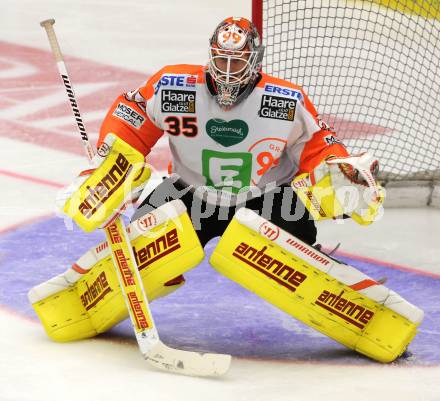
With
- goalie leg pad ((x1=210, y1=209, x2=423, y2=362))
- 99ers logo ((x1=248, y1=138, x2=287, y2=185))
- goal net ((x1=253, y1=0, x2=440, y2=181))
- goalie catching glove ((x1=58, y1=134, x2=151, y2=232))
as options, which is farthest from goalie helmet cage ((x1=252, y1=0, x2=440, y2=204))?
→ goalie leg pad ((x1=210, y1=209, x2=423, y2=362))

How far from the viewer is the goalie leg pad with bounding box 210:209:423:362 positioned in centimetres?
318

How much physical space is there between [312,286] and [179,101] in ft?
2.26

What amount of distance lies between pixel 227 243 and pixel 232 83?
47 centimetres

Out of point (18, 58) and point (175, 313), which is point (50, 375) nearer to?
point (175, 313)

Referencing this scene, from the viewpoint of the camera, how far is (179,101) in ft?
11.1

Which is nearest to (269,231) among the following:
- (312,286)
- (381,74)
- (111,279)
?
(312,286)

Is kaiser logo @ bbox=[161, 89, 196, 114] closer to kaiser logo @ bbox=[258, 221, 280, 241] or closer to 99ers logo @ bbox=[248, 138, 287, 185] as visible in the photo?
99ers logo @ bbox=[248, 138, 287, 185]

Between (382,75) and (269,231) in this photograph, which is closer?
(269,231)

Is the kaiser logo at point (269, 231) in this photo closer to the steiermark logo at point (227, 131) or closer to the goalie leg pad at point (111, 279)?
the goalie leg pad at point (111, 279)

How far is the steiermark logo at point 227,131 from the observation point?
339 cm

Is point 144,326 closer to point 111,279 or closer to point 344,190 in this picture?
point 111,279

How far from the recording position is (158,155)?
5391mm

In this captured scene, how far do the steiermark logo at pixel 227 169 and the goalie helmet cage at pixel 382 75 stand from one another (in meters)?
1.32

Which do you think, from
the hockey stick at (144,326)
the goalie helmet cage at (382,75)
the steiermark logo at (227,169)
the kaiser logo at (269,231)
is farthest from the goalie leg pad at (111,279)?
the goalie helmet cage at (382,75)
